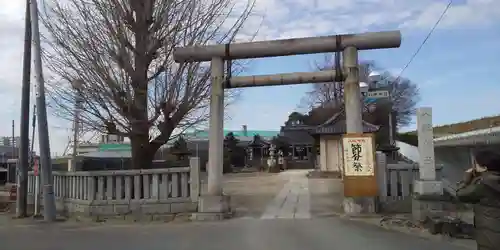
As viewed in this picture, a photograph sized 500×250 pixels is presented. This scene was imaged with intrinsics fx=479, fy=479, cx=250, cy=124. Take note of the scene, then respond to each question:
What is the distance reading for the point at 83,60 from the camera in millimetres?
14383

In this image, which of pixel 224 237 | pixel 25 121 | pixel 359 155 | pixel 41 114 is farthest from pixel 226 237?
pixel 25 121

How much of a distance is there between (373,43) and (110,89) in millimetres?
7636

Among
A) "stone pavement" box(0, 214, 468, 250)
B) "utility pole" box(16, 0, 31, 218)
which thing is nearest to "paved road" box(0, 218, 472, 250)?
"stone pavement" box(0, 214, 468, 250)

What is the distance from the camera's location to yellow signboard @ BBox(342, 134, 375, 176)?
40.6 feet

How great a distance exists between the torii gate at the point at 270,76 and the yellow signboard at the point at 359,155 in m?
0.30

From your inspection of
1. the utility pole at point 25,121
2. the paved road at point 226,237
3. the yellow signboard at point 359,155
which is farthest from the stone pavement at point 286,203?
the utility pole at point 25,121

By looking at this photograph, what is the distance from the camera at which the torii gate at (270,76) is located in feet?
41.3

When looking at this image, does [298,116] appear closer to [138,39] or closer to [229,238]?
[138,39]

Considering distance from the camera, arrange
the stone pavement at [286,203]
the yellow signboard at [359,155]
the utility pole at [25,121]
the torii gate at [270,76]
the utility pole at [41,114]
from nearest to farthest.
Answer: the yellow signboard at [359,155]
the torii gate at [270,76]
the stone pavement at [286,203]
the utility pole at [41,114]
the utility pole at [25,121]

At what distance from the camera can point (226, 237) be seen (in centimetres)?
983

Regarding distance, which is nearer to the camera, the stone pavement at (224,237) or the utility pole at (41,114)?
the stone pavement at (224,237)

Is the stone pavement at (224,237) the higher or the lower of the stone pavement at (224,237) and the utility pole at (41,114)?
the lower

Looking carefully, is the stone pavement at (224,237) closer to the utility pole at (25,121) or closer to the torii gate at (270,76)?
the torii gate at (270,76)

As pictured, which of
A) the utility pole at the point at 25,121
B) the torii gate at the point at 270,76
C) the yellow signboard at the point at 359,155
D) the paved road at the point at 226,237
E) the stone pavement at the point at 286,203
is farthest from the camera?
the utility pole at the point at 25,121
